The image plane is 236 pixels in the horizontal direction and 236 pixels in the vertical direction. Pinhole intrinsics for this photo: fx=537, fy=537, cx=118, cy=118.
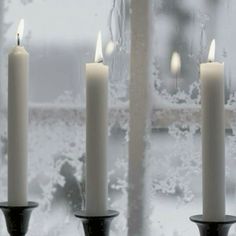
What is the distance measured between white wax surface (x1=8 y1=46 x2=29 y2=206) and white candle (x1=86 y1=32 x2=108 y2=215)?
0.11 metres

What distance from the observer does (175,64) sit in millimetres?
928

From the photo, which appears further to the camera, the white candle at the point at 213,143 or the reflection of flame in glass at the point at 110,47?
the reflection of flame in glass at the point at 110,47

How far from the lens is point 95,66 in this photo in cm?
64

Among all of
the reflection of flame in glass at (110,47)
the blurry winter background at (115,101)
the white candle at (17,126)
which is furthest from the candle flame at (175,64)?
the white candle at (17,126)

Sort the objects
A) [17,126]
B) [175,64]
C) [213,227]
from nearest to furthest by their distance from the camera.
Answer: [213,227] < [17,126] < [175,64]

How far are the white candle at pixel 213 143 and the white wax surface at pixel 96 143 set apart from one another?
0.39 ft

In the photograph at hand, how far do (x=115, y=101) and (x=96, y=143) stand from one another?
0.33 metres

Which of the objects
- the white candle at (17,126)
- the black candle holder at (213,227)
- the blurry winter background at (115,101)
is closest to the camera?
the black candle holder at (213,227)

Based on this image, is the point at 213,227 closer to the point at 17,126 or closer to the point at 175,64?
the point at 17,126

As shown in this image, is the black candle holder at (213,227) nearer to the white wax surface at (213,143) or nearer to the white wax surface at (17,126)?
the white wax surface at (213,143)

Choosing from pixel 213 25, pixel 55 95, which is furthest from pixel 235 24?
pixel 55 95

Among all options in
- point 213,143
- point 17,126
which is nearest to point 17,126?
point 17,126

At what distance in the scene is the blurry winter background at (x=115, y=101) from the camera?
0.92m

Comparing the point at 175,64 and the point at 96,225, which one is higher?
the point at 175,64
